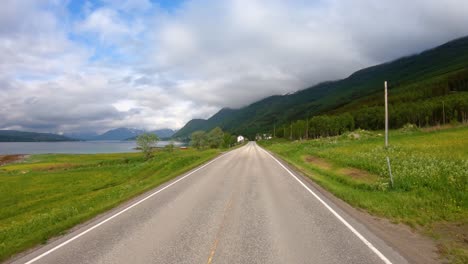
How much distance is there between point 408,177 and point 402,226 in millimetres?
6716

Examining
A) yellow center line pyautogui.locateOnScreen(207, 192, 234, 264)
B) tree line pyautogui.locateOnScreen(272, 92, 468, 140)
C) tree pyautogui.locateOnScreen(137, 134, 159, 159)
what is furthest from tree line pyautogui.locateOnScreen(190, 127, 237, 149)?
yellow center line pyautogui.locateOnScreen(207, 192, 234, 264)

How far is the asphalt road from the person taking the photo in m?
6.84

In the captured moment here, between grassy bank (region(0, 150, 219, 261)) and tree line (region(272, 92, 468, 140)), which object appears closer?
grassy bank (region(0, 150, 219, 261))

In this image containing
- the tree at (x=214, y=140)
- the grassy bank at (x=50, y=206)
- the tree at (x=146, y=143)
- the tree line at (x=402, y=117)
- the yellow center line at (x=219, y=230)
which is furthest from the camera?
the tree at (x=214, y=140)

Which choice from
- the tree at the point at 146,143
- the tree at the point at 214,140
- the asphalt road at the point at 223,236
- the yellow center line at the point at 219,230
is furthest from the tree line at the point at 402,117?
the yellow center line at the point at 219,230

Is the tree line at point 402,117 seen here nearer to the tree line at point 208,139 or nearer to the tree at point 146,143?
the tree line at point 208,139

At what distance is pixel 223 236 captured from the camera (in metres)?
8.19

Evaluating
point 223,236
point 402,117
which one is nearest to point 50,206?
point 223,236

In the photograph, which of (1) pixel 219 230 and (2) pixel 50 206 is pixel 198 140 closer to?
(2) pixel 50 206

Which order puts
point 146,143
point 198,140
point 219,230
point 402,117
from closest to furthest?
point 219,230, point 146,143, point 402,117, point 198,140

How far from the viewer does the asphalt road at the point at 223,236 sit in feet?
22.4

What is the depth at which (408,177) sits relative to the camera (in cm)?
1471

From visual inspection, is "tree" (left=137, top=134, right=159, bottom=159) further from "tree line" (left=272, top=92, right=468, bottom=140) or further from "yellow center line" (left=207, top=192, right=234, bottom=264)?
"yellow center line" (left=207, top=192, right=234, bottom=264)

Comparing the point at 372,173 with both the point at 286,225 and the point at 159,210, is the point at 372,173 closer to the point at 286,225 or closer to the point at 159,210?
the point at 286,225
